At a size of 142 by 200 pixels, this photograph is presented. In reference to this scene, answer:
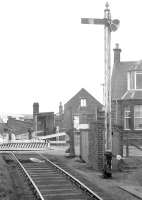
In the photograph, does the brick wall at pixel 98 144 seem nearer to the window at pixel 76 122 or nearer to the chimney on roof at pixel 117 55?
the chimney on roof at pixel 117 55

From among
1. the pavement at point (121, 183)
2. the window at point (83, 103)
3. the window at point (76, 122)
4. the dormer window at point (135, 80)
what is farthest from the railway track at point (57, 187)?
the window at point (83, 103)

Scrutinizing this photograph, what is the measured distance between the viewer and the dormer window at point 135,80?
36906 mm

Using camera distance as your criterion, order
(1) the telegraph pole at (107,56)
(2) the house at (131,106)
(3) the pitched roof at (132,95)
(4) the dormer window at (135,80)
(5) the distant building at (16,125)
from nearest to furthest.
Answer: (1) the telegraph pole at (107,56), (2) the house at (131,106), (3) the pitched roof at (132,95), (4) the dormer window at (135,80), (5) the distant building at (16,125)

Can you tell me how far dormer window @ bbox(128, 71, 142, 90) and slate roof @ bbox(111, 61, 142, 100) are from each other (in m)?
0.34

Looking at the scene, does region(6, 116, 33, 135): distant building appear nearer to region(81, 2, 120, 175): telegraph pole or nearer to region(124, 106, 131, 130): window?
region(124, 106, 131, 130): window

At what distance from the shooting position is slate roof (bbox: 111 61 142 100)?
1458 inches

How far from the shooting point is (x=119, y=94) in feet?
129

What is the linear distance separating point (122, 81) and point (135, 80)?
3.92 m

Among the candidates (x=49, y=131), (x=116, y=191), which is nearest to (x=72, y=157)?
(x=116, y=191)

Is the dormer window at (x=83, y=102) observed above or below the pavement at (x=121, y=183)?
above

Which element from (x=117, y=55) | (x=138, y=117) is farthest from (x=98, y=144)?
(x=117, y=55)

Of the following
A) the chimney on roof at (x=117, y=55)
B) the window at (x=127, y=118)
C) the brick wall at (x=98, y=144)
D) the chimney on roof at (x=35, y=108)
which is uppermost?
the chimney on roof at (x=117, y=55)

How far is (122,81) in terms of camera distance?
4088 cm

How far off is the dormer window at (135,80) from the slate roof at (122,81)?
344mm
